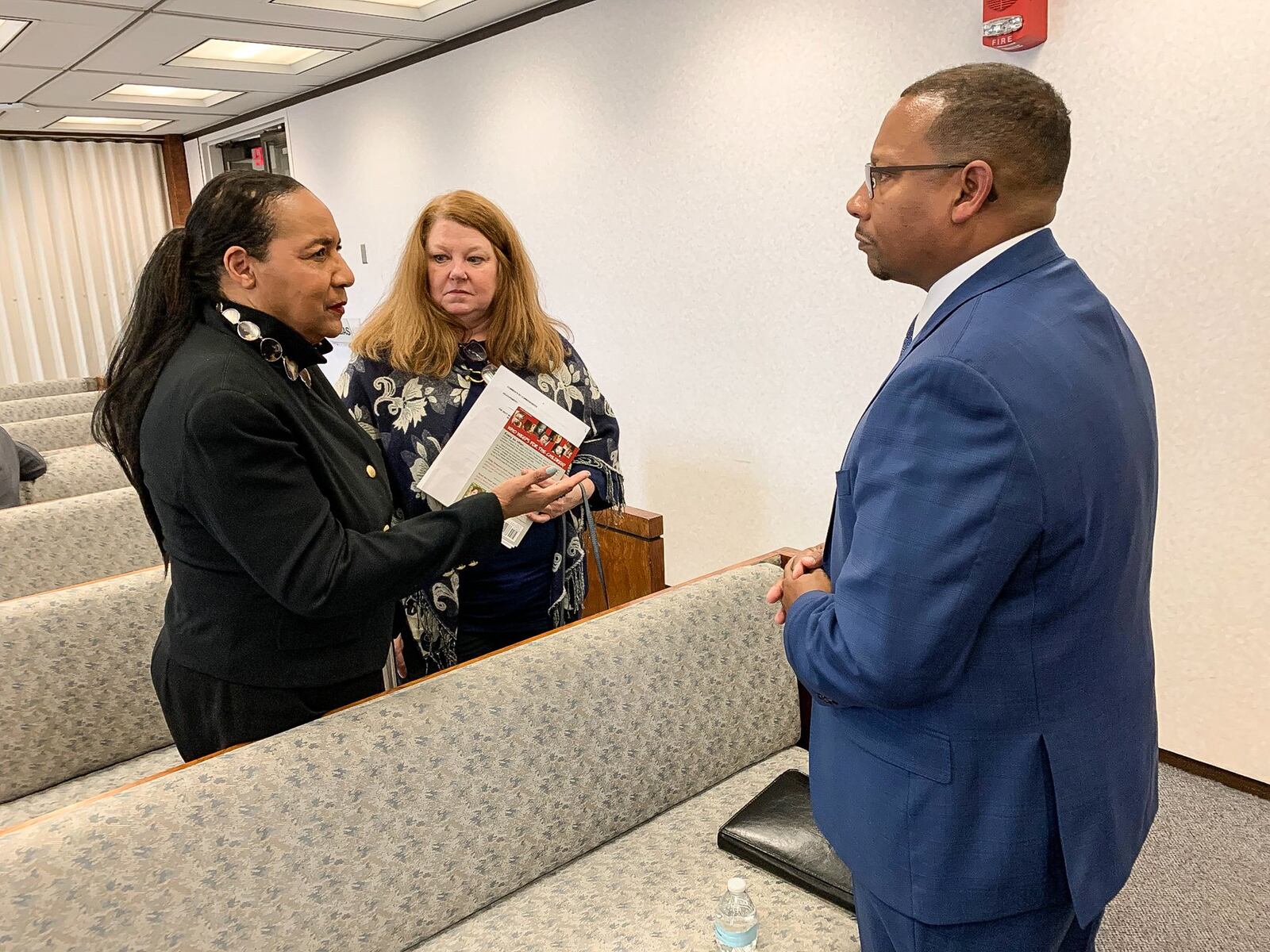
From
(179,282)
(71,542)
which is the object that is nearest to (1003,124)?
(179,282)

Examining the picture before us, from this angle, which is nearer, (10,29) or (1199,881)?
(1199,881)

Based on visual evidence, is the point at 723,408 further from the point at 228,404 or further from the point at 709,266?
the point at 228,404

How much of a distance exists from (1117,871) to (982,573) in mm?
432

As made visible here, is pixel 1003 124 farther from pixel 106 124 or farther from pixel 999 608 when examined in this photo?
pixel 106 124

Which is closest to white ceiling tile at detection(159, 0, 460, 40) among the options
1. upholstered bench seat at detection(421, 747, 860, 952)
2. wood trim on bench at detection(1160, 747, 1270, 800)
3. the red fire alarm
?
the red fire alarm

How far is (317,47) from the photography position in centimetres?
489

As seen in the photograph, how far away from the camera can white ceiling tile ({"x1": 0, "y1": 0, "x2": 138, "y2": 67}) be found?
3.76 meters

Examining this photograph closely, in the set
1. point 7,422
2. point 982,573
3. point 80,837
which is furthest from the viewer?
point 7,422

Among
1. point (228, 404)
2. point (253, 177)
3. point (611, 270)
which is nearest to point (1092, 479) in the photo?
point (228, 404)

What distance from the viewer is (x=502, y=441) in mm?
1862

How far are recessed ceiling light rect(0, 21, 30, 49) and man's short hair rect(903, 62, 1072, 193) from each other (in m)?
4.35

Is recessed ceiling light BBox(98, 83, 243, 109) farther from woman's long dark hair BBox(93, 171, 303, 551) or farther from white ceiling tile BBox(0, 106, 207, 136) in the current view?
woman's long dark hair BBox(93, 171, 303, 551)

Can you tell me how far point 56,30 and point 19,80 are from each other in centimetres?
143

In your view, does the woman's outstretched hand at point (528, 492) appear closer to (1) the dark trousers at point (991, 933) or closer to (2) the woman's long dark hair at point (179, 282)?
(2) the woman's long dark hair at point (179, 282)
